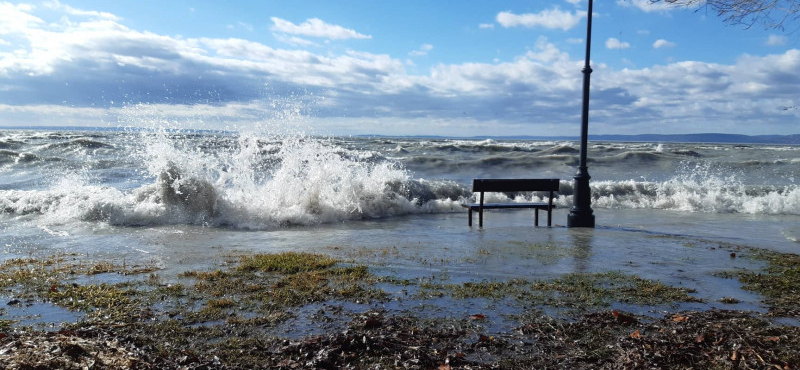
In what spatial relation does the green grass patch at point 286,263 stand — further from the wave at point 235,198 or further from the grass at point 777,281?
the grass at point 777,281

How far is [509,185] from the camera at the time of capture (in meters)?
12.2

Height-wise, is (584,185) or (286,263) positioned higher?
(584,185)

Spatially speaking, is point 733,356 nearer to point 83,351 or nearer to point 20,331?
point 83,351

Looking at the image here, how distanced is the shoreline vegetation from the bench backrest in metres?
4.92

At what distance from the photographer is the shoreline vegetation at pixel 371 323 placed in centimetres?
420

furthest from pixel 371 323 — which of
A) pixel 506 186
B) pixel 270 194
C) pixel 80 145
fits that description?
pixel 80 145

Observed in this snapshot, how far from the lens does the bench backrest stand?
12.0 m

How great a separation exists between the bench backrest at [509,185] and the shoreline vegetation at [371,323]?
194 inches

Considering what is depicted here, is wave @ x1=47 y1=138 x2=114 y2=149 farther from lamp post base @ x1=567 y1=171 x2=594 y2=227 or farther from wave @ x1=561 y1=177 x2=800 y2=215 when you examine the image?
lamp post base @ x1=567 y1=171 x2=594 y2=227

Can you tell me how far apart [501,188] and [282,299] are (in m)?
7.15

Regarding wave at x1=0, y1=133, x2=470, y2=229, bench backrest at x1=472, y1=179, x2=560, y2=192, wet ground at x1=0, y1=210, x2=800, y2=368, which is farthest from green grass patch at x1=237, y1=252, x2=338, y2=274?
bench backrest at x1=472, y1=179, x2=560, y2=192

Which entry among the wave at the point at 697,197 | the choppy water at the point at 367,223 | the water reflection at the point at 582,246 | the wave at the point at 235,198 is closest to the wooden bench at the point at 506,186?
the choppy water at the point at 367,223

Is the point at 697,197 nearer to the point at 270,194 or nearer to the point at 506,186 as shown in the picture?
the point at 506,186

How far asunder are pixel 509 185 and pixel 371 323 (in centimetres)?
772
